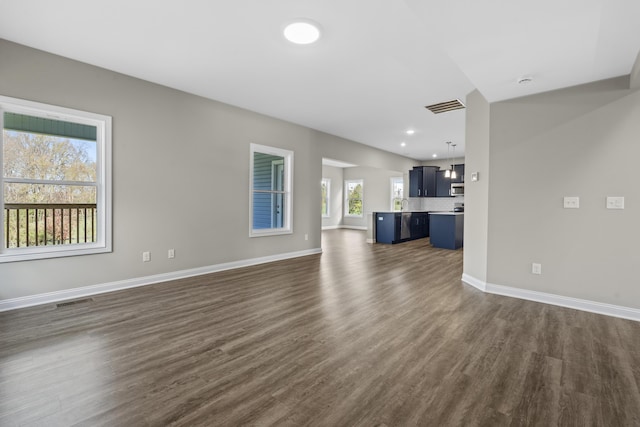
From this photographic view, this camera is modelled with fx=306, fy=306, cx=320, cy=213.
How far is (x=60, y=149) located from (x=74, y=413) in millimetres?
3156

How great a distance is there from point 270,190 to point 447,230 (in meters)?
4.41

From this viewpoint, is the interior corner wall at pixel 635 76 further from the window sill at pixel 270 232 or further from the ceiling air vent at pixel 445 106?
the window sill at pixel 270 232

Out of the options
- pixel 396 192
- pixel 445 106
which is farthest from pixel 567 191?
pixel 396 192

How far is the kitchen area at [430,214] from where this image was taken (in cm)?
746

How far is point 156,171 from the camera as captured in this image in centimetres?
415

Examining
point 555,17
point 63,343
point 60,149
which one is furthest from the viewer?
point 60,149

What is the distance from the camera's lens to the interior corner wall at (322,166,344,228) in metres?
12.4

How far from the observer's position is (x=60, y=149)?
3.54 metres

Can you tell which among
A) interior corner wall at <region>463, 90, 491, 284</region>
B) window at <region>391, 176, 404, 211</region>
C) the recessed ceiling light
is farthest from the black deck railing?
window at <region>391, 176, 404, 211</region>

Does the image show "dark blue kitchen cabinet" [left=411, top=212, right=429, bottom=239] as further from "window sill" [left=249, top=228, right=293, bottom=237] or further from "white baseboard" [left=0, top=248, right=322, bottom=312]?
"white baseboard" [left=0, top=248, right=322, bottom=312]

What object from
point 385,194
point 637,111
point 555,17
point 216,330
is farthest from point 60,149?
point 385,194

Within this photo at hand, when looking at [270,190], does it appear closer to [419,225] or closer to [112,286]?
[112,286]

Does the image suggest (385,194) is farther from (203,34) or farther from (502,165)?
(203,34)

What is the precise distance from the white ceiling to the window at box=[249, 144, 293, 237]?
147 cm
